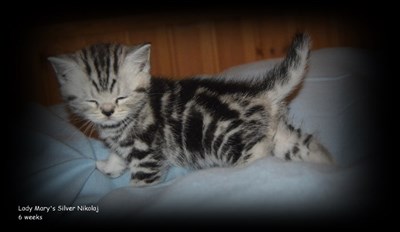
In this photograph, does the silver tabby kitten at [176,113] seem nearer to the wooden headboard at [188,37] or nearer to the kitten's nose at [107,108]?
the kitten's nose at [107,108]

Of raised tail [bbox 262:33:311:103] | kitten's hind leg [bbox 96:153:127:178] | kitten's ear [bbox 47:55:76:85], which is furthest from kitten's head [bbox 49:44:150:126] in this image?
raised tail [bbox 262:33:311:103]

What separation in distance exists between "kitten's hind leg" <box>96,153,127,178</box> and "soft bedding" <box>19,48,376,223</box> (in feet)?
0.07

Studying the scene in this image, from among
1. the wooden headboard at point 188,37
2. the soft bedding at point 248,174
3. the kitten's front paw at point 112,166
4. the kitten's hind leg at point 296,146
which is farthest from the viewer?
the wooden headboard at point 188,37

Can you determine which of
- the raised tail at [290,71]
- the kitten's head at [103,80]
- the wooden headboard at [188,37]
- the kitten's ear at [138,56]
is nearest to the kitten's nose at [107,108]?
the kitten's head at [103,80]

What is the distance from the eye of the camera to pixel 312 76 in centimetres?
159

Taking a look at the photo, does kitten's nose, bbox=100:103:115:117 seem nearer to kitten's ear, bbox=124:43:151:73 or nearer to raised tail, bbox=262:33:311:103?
kitten's ear, bbox=124:43:151:73

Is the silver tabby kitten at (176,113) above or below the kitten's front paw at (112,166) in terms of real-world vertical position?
above

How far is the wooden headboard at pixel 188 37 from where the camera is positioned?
161 cm

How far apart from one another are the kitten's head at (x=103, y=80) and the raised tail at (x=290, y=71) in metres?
0.41

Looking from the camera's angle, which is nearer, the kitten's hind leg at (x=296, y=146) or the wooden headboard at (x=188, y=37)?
the kitten's hind leg at (x=296, y=146)

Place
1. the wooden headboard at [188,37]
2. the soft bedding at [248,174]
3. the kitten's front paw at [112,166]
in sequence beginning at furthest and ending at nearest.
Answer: the wooden headboard at [188,37] → the kitten's front paw at [112,166] → the soft bedding at [248,174]

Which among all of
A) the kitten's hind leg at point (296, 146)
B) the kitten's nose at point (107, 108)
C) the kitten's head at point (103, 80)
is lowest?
the kitten's hind leg at point (296, 146)

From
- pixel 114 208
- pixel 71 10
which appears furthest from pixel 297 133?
pixel 71 10

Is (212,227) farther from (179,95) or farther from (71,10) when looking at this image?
(71,10)
